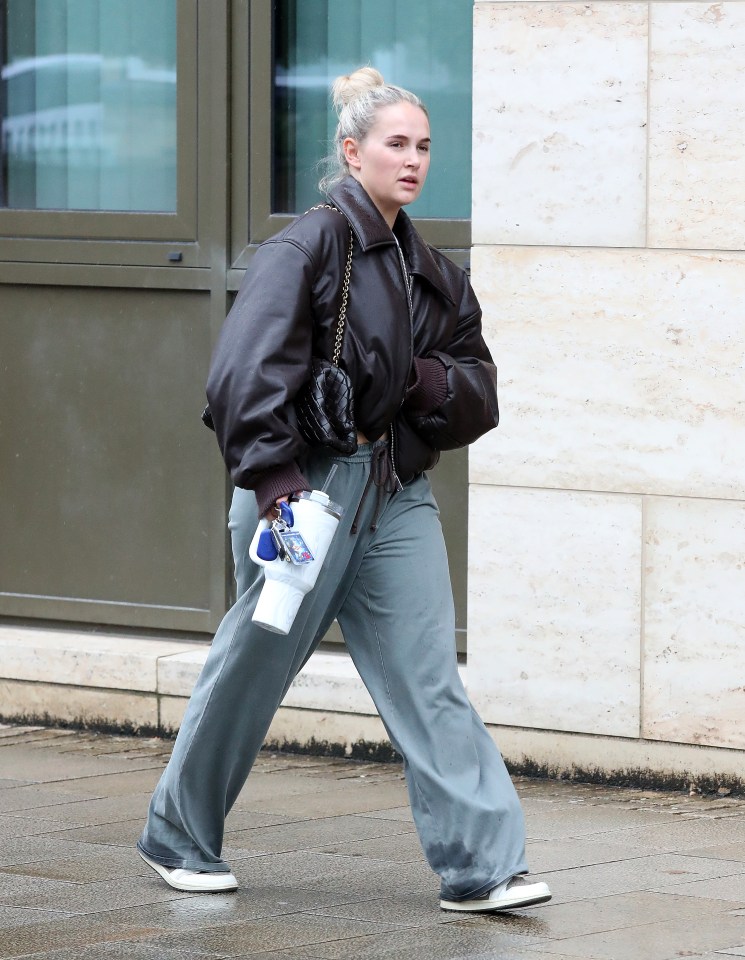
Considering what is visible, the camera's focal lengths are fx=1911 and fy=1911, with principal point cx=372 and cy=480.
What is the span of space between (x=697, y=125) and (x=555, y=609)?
62.1 inches

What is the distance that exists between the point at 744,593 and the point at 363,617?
65.4 inches

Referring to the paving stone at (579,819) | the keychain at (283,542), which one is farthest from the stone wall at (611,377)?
the keychain at (283,542)

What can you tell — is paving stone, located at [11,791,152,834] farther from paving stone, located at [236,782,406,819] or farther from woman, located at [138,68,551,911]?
woman, located at [138,68,551,911]

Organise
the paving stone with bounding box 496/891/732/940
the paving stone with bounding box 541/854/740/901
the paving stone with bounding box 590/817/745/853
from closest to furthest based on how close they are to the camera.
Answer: the paving stone with bounding box 496/891/732/940 < the paving stone with bounding box 541/854/740/901 < the paving stone with bounding box 590/817/745/853

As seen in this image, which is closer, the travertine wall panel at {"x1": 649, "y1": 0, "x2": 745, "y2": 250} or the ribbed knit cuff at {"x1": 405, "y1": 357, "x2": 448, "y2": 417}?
the ribbed knit cuff at {"x1": 405, "y1": 357, "x2": 448, "y2": 417}

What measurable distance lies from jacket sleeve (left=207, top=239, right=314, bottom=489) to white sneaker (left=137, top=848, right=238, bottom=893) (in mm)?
1059

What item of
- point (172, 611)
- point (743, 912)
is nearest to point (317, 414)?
point (743, 912)

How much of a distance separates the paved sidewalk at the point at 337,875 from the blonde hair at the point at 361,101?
5.87 feet

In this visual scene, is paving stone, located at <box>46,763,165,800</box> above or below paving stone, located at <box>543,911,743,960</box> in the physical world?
below

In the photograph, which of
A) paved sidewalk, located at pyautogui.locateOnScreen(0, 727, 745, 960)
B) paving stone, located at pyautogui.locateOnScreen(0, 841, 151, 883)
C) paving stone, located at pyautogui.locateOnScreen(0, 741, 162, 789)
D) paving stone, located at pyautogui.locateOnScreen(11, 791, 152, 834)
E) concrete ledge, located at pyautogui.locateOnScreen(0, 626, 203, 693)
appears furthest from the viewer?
concrete ledge, located at pyautogui.locateOnScreen(0, 626, 203, 693)

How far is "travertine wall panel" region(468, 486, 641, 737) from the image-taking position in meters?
6.04

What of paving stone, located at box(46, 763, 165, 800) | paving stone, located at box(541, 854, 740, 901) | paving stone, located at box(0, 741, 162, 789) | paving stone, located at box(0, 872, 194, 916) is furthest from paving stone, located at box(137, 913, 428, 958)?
paving stone, located at box(0, 741, 162, 789)

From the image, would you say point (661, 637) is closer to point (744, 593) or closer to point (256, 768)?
point (744, 593)

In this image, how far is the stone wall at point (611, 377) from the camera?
584 cm
